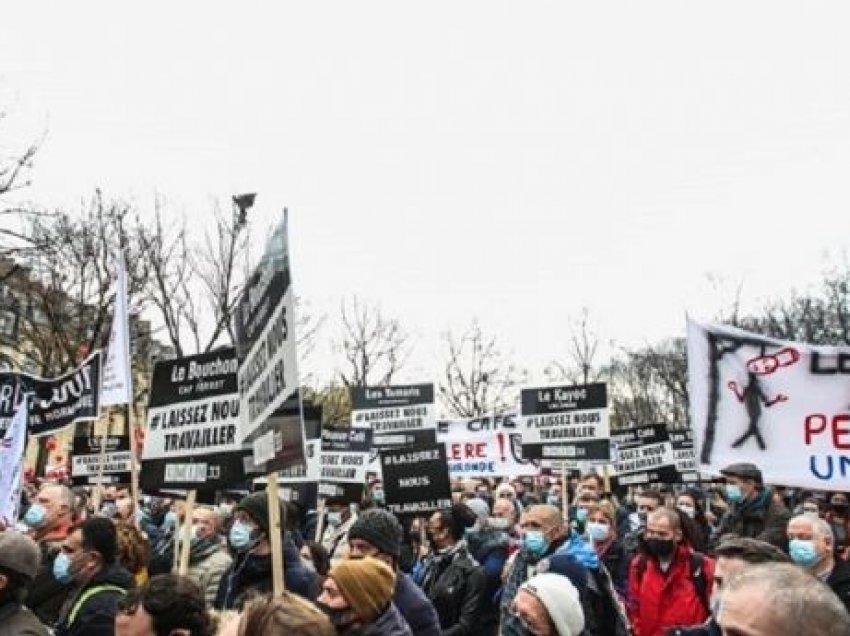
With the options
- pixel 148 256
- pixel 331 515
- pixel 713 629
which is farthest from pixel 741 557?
pixel 148 256

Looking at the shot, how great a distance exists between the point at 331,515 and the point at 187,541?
796 centimetres

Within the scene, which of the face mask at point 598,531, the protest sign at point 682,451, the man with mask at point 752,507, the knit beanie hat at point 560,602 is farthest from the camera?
the protest sign at point 682,451

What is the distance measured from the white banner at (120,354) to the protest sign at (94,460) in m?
2.79

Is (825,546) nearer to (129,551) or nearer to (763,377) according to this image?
(763,377)

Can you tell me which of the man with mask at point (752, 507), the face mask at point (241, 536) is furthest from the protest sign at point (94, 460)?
the man with mask at point (752, 507)

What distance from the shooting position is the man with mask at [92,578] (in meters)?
5.00

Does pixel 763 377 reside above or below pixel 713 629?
above

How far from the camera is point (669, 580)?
7.29 meters

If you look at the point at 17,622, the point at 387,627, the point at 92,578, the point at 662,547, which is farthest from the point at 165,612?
the point at 662,547

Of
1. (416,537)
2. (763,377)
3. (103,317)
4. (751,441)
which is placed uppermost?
(103,317)

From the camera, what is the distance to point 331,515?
13.8 metres

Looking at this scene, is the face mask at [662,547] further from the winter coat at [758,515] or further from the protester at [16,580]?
the protester at [16,580]

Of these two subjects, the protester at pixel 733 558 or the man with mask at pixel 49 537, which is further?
the man with mask at pixel 49 537

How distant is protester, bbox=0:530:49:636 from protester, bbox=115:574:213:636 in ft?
3.13
